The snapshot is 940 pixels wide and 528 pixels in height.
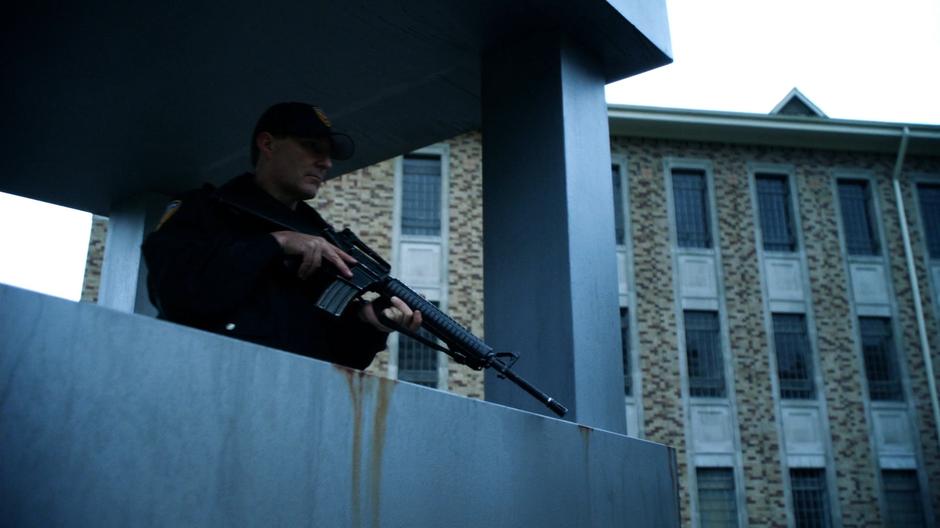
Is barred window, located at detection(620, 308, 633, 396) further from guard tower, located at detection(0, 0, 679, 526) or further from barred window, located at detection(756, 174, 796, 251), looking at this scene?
guard tower, located at detection(0, 0, 679, 526)

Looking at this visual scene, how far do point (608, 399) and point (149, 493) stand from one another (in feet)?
5.57

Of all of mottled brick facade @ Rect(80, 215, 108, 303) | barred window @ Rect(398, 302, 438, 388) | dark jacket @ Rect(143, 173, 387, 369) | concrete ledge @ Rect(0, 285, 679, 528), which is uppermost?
mottled brick facade @ Rect(80, 215, 108, 303)

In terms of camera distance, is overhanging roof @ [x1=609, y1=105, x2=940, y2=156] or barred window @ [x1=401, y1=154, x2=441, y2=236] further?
overhanging roof @ [x1=609, y1=105, x2=940, y2=156]

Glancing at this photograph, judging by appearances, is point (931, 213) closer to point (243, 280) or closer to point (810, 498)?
point (810, 498)

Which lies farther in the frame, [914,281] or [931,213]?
[931,213]

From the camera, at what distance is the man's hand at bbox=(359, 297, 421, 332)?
2.22 m

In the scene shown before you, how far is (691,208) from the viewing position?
16.6 m

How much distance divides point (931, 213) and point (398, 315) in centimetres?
1825

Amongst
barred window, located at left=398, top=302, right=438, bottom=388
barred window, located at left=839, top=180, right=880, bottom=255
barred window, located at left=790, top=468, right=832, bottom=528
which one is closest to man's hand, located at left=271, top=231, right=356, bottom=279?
barred window, located at left=398, top=302, right=438, bottom=388

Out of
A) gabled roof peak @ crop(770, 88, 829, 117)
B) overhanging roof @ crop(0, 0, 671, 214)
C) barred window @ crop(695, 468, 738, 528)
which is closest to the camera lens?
overhanging roof @ crop(0, 0, 671, 214)

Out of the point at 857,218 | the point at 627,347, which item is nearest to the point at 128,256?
the point at 627,347

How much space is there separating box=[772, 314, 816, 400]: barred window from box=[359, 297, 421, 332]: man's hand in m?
14.7

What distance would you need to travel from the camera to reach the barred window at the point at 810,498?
14781 mm

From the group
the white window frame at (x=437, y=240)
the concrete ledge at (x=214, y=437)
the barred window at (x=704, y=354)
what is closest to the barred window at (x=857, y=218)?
the barred window at (x=704, y=354)
